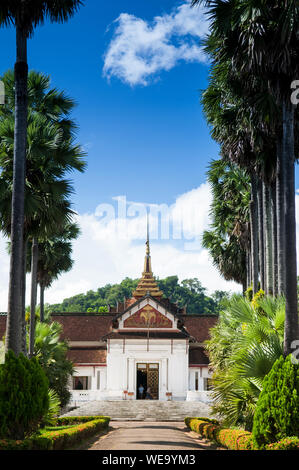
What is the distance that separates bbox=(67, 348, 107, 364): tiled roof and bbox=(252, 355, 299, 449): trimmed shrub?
30065mm

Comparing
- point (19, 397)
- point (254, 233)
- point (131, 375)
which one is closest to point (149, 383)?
point (131, 375)

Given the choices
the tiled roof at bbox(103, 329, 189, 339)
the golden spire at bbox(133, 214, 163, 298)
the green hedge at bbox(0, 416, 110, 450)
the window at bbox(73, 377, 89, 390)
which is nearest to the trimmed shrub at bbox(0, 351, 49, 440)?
the green hedge at bbox(0, 416, 110, 450)

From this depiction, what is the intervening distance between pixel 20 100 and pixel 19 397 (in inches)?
262

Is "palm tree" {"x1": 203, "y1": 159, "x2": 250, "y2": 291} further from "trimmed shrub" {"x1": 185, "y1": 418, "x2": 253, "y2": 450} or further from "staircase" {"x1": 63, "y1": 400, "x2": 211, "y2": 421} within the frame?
"trimmed shrub" {"x1": 185, "y1": 418, "x2": 253, "y2": 450}

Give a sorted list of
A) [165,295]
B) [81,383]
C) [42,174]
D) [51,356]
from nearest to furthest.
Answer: [42,174] → [51,356] → [81,383] → [165,295]

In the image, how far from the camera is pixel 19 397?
9609mm

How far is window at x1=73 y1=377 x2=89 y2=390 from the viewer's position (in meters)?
37.5

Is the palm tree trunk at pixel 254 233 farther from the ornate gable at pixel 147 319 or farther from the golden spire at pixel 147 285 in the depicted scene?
the golden spire at pixel 147 285

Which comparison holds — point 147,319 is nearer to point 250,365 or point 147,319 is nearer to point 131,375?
point 131,375

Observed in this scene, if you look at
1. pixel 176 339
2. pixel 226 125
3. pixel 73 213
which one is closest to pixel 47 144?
pixel 73 213

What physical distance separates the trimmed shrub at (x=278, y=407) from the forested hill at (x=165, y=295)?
267ft

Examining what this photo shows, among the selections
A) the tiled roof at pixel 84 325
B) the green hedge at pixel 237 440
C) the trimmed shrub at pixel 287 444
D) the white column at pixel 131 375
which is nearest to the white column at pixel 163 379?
the white column at pixel 131 375

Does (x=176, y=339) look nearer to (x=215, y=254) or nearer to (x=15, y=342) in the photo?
(x=215, y=254)

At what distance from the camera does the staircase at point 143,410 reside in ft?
81.7
